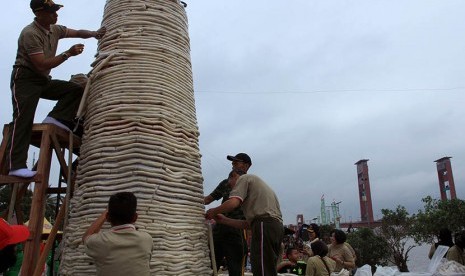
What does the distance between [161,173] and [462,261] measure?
537 centimetres

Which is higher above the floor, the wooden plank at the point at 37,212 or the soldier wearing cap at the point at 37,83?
the soldier wearing cap at the point at 37,83

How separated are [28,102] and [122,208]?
1.27 meters

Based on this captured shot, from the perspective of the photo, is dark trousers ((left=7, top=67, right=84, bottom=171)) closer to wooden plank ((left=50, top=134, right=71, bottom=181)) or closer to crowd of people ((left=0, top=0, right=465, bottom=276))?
crowd of people ((left=0, top=0, right=465, bottom=276))

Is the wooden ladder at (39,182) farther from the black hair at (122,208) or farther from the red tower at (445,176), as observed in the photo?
A: the red tower at (445,176)

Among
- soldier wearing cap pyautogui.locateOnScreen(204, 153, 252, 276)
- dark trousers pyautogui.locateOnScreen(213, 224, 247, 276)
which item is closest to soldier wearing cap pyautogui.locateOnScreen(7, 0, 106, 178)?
soldier wearing cap pyautogui.locateOnScreen(204, 153, 252, 276)

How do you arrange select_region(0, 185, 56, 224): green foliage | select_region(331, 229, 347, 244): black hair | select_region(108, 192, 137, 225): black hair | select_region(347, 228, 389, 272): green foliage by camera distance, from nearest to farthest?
select_region(108, 192, 137, 225): black hair, select_region(0, 185, 56, 224): green foliage, select_region(331, 229, 347, 244): black hair, select_region(347, 228, 389, 272): green foliage

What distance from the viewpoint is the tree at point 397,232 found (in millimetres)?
27125

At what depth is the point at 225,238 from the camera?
430 centimetres

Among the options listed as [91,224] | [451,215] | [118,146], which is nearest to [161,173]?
[118,146]

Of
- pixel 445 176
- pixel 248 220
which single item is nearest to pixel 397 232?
pixel 445 176

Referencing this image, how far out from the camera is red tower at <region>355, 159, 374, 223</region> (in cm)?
5013

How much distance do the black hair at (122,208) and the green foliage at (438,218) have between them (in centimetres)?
2516

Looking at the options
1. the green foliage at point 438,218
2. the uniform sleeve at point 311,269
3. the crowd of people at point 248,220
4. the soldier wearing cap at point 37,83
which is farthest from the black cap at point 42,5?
the green foliage at point 438,218

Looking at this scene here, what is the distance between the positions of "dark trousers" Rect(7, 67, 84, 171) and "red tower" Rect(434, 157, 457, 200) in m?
47.6
